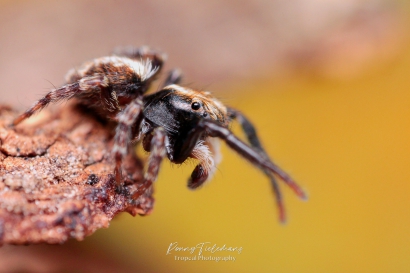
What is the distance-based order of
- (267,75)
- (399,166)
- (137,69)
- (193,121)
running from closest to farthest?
(193,121) → (137,69) → (399,166) → (267,75)

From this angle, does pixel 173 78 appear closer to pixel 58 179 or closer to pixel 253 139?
pixel 253 139

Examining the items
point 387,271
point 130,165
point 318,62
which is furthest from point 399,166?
point 130,165

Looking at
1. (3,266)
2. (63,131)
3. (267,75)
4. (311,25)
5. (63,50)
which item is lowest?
(3,266)

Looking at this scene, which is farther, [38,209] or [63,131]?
[63,131]

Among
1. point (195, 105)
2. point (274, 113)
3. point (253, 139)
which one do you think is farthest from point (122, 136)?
point (274, 113)

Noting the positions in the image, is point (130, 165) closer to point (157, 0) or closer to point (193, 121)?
point (193, 121)

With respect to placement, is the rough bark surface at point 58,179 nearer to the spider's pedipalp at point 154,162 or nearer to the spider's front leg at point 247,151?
the spider's pedipalp at point 154,162
